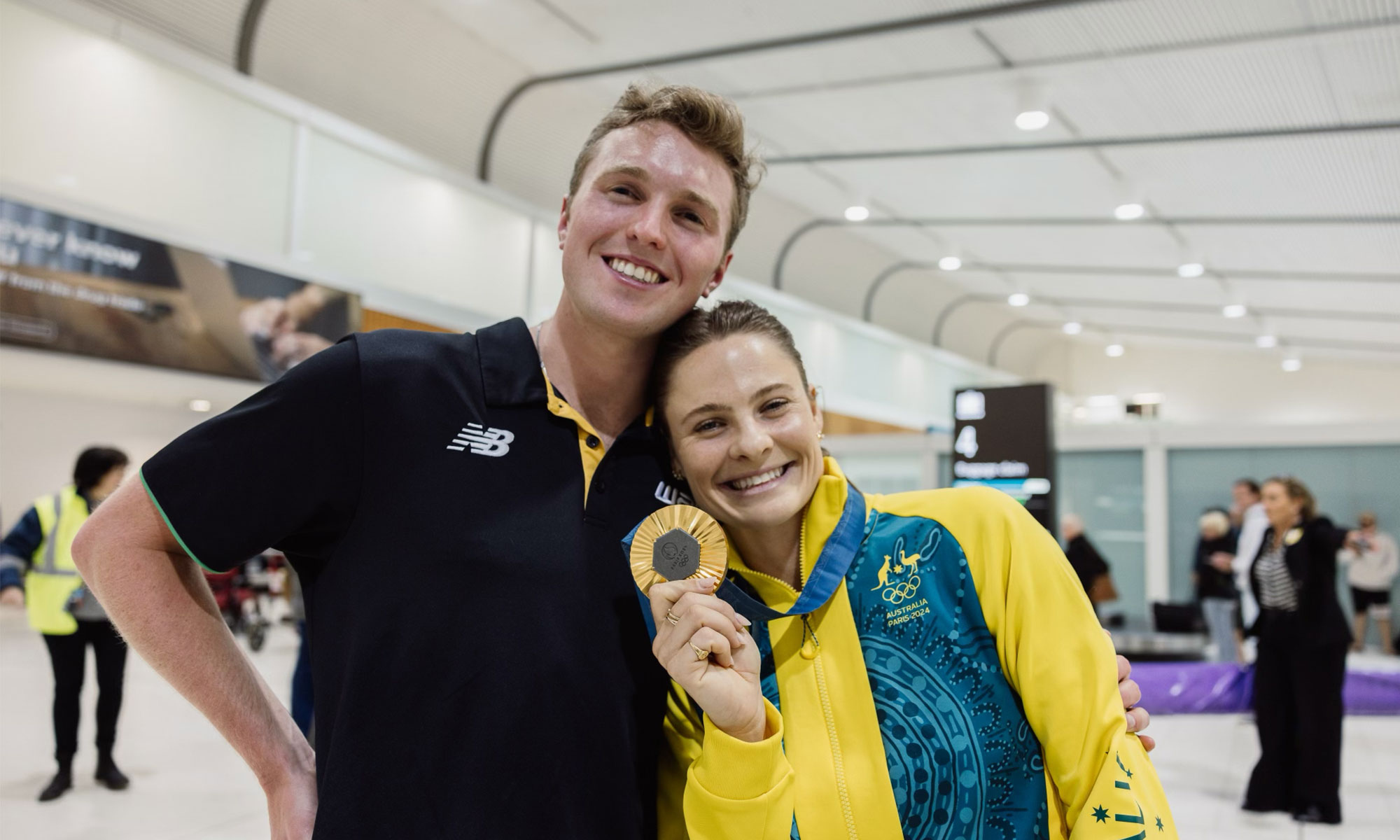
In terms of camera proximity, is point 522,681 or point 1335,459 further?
point 1335,459

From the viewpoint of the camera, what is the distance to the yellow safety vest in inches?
230

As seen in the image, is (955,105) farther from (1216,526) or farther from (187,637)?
(187,637)

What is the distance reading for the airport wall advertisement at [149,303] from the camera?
6.38 metres

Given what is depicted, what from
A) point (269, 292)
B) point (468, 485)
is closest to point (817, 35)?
point (269, 292)

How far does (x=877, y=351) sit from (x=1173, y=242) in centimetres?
520

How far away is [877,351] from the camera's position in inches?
678

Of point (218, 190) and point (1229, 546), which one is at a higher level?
point (218, 190)

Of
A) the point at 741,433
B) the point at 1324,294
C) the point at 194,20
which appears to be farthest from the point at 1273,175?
the point at 741,433

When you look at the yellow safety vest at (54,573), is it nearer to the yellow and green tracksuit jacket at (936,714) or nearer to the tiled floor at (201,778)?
the tiled floor at (201,778)

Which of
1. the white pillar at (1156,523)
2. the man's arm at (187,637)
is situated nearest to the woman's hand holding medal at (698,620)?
the man's arm at (187,637)

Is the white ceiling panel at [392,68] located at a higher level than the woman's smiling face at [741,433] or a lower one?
higher

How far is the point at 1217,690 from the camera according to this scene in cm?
883

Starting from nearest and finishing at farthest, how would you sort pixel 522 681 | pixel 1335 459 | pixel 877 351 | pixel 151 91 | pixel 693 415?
pixel 522 681 < pixel 693 415 < pixel 151 91 < pixel 1335 459 < pixel 877 351

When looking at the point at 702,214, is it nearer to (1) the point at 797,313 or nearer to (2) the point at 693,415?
(2) the point at 693,415
